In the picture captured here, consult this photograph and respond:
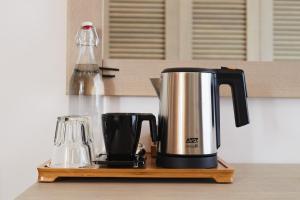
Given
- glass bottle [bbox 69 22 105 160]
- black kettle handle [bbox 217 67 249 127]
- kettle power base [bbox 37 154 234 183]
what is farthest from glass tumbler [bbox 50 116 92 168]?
black kettle handle [bbox 217 67 249 127]

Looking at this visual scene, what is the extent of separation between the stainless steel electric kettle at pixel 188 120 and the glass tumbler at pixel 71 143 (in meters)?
0.16

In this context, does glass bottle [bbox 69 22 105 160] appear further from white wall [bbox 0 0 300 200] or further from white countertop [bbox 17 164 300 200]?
white countertop [bbox 17 164 300 200]

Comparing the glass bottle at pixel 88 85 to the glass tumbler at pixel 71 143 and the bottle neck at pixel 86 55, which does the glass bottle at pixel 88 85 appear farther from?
the glass tumbler at pixel 71 143

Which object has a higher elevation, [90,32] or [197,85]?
[90,32]

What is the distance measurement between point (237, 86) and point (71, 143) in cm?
40

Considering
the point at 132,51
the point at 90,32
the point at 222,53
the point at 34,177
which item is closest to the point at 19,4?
the point at 90,32

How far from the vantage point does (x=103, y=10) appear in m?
0.95

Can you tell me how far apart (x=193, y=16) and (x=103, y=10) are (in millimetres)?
263

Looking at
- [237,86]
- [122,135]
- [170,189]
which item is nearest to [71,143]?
[122,135]

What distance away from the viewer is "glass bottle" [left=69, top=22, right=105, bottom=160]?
90 centimetres

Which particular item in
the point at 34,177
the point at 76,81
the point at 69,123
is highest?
the point at 76,81

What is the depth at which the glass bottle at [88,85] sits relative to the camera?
2.97 feet

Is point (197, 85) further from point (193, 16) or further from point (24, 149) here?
Answer: point (24, 149)

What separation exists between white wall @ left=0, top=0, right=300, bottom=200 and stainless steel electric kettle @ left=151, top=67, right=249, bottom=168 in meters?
0.24
